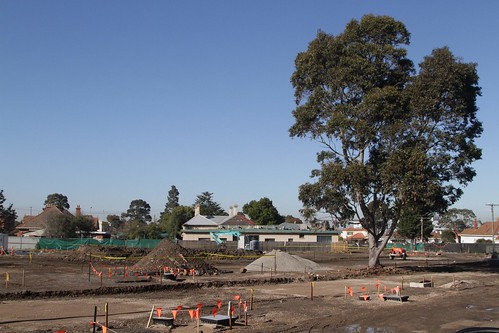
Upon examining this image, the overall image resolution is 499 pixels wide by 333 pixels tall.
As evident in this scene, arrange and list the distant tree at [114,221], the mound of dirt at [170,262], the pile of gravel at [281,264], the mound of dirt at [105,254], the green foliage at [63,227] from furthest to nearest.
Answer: the distant tree at [114,221], the green foliage at [63,227], the mound of dirt at [105,254], the pile of gravel at [281,264], the mound of dirt at [170,262]

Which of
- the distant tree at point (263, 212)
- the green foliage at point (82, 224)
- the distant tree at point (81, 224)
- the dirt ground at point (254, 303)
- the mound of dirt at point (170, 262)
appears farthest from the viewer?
the distant tree at point (263, 212)

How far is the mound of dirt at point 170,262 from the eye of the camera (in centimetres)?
3847

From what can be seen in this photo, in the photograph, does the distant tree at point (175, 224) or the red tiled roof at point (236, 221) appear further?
the distant tree at point (175, 224)

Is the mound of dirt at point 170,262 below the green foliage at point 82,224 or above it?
below

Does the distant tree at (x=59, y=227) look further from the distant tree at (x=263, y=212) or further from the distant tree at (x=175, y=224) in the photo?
the distant tree at (x=263, y=212)

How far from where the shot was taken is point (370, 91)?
40312mm

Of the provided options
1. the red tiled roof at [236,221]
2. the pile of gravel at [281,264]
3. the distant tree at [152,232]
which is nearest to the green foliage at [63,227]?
the distant tree at [152,232]

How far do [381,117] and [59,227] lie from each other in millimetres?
64311

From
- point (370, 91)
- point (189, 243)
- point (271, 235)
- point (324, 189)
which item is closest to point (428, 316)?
point (324, 189)

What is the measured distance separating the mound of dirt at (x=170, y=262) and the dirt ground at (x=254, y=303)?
1921 millimetres

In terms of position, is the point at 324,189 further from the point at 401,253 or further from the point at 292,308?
the point at 401,253

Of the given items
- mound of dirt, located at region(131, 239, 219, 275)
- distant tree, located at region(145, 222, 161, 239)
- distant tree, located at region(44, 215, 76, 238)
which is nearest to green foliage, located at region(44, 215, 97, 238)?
distant tree, located at region(44, 215, 76, 238)

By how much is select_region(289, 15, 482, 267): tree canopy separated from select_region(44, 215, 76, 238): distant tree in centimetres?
5679

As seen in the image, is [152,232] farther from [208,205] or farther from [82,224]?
[208,205]
